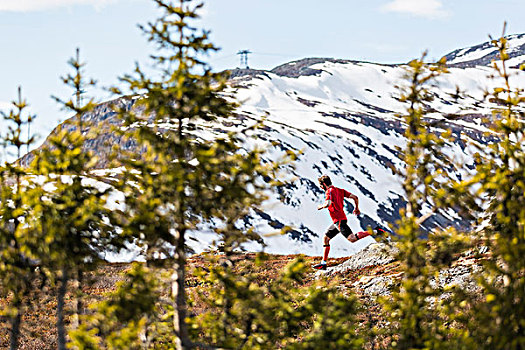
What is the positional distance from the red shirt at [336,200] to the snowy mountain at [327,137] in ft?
4.47

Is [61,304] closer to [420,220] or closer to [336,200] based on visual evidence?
[420,220]

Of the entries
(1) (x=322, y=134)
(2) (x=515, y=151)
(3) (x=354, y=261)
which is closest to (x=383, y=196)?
(1) (x=322, y=134)

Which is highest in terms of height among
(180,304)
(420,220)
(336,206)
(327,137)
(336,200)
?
(327,137)

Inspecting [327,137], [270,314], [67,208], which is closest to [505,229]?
[270,314]

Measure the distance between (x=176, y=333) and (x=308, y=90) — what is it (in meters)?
142

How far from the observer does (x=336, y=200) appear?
14844 millimetres

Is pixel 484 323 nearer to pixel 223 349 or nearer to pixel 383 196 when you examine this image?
pixel 223 349

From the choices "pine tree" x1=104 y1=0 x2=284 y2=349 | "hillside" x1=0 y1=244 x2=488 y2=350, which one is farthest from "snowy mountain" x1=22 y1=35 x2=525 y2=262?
"hillside" x1=0 y1=244 x2=488 y2=350

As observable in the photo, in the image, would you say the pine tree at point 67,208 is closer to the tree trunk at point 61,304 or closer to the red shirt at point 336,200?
the tree trunk at point 61,304

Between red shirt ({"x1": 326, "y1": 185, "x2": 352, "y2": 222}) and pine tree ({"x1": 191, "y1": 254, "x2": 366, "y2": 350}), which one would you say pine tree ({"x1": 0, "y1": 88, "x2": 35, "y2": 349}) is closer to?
pine tree ({"x1": 191, "y1": 254, "x2": 366, "y2": 350})

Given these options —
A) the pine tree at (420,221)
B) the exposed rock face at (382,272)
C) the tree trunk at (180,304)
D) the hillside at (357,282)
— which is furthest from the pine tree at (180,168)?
the exposed rock face at (382,272)

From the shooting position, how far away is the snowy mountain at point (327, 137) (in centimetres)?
5662

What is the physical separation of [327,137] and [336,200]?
7499 centimetres

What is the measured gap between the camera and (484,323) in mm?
5582
